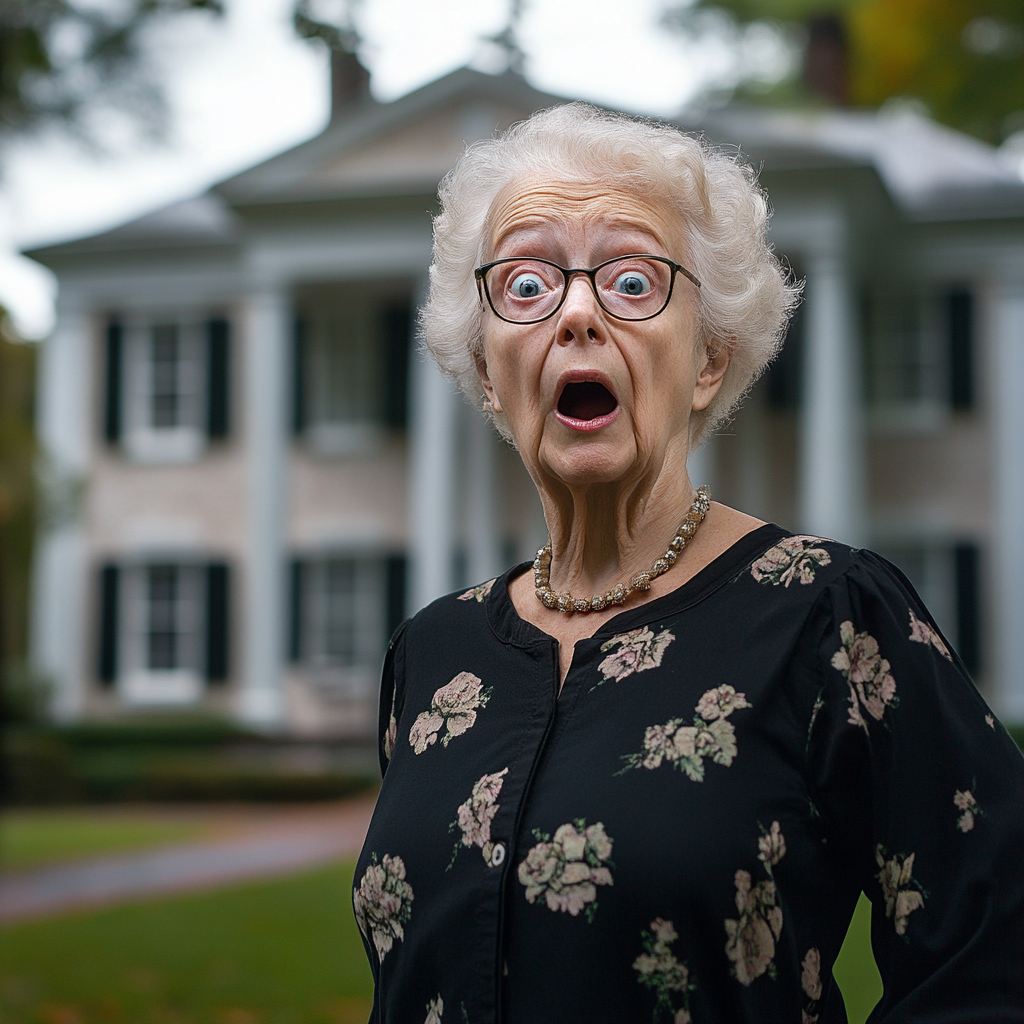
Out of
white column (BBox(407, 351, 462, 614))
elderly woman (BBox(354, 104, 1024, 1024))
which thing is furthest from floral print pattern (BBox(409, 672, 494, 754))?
white column (BBox(407, 351, 462, 614))

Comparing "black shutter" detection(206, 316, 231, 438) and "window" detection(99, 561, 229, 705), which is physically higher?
"black shutter" detection(206, 316, 231, 438)

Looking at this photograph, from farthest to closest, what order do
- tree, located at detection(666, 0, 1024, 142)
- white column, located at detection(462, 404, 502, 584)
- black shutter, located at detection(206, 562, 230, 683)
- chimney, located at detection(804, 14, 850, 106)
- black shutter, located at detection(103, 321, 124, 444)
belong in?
chimney, located at detection(804, 14, 850, 106) < tree, located at detection(666, 0, 1024, 142) < black shutter, located at detection(103, 321, 124, 444) < black shutter, located at detection(206, 562, 230, 683) < white column, located at detection(462, 404, 502, 584)

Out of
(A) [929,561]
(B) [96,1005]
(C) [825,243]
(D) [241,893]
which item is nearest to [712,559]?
(B) [96,1005]

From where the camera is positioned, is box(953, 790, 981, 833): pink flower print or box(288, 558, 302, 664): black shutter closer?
box(953, 790, 981, 833): pink flower print

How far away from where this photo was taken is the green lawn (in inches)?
228

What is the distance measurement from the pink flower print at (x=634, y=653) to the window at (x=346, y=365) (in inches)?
653

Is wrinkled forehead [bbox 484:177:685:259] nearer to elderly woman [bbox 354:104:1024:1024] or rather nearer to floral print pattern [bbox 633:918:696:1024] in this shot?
elderly woman [bbox 354:104:1024:1024]

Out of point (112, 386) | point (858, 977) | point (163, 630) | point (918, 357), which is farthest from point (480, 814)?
point (112, 386)

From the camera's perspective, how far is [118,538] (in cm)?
1914

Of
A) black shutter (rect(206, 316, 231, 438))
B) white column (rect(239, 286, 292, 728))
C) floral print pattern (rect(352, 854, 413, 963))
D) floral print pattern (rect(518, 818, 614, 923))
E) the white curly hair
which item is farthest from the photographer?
black shutter (rect(206, 316, 231, 438))

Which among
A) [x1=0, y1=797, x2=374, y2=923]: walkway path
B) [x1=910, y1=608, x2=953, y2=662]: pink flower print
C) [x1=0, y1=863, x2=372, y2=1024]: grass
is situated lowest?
[x1=0, y1=797, x2=374, y2=923]: walkway path

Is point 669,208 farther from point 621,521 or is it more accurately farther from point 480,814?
point 480,814

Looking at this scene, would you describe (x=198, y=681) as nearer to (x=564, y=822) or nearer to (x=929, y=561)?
(x=929, y=561)

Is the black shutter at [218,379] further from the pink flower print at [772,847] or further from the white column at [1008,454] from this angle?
the pink flower print at [772,847]
